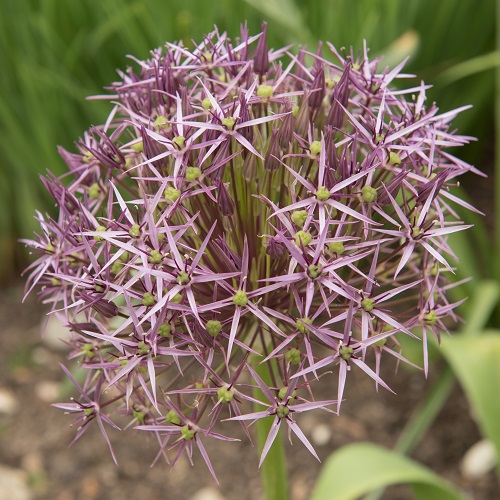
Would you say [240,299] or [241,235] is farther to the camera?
[241,235]

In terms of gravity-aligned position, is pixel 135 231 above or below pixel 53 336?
above

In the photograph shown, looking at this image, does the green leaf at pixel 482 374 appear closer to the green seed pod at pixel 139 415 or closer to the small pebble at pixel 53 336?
the green seed pod at pixel 139 415

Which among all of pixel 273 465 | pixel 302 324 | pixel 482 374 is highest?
pixel 302 324

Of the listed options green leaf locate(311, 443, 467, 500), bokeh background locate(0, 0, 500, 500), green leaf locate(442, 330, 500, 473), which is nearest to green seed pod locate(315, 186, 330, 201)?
green leaf locate(311, 443, 467, 500)

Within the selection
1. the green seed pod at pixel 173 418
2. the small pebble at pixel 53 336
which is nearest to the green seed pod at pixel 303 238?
the green seed pod at pixel 173 418

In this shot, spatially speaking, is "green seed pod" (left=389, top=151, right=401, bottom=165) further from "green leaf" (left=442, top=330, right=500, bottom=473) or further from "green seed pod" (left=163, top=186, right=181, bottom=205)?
"green leaf" (left=442, top=330, right=500, bottom=473)

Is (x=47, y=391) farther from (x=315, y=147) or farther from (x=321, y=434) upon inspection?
(x=315, y=147)


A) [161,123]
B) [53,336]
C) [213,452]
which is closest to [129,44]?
[53,336]
